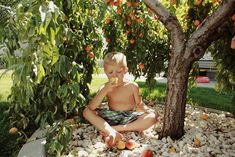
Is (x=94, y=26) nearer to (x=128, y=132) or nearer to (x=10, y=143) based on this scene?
(x=128, y=132)

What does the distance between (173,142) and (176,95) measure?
14.1 inches

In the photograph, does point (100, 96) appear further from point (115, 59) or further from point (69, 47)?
point (69, 47)

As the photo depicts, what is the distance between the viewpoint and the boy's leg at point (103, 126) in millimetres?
3041

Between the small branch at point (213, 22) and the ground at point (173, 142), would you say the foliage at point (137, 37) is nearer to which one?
the ground at point (173, 142)

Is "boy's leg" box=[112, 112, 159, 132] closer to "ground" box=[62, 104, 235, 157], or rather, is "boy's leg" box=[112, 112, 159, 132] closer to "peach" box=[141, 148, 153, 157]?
"ground" box=[62, 104, 235, 157]

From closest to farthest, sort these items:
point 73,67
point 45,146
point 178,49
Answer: point 73,67, point 45,146, point 178,49

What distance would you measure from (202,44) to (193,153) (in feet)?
2.56

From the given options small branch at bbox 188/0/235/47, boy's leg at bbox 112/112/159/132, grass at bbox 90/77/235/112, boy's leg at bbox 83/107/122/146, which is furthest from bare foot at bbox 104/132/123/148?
grass at bbox 90/77/235/112

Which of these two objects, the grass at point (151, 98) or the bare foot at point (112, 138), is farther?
the grass at point (151, 98)

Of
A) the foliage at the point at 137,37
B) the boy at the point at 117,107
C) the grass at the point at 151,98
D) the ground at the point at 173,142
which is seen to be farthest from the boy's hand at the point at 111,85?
the grass at the point at 151,98

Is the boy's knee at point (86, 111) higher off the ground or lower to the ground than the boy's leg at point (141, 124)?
higher

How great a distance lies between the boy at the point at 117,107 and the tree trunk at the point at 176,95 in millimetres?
252

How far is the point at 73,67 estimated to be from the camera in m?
2.46

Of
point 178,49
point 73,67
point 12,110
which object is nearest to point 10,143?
point 12,110
